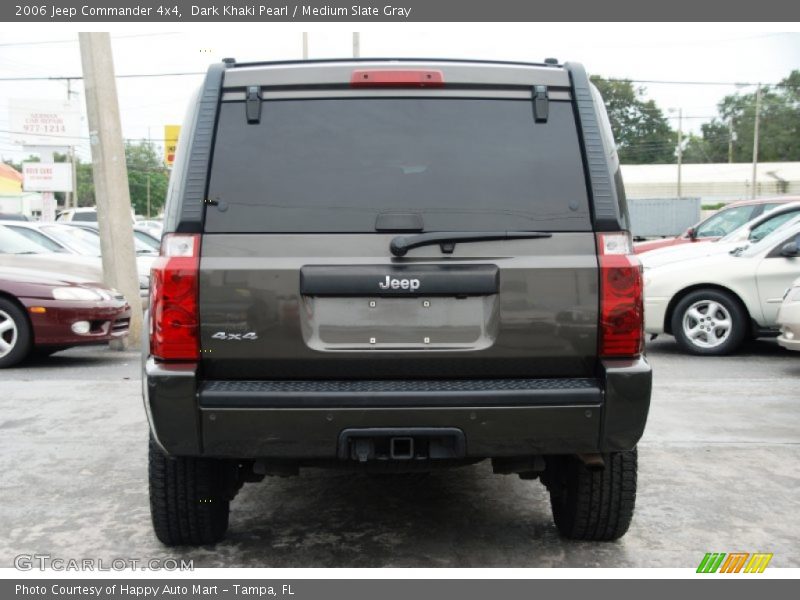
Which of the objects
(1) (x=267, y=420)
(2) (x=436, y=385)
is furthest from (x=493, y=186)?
(1) (x=267, y=420)

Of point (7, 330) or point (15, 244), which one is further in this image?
point (15, 244)

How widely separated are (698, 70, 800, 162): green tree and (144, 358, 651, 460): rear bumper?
300ft

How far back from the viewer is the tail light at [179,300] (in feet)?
11.3

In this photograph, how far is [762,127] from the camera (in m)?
92.2

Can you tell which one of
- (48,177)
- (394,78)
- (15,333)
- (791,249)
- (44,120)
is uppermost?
(44,120)

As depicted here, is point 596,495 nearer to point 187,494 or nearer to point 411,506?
point 411,506

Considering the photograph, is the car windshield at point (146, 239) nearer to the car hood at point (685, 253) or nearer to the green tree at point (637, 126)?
the car hood at point (685, 253)

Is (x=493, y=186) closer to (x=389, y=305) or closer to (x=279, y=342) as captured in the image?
(x=389, y=305)

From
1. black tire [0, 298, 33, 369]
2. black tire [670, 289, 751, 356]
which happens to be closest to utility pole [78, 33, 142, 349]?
black tire [0, 298, 33, 369]

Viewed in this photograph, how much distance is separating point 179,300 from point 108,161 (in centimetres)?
791

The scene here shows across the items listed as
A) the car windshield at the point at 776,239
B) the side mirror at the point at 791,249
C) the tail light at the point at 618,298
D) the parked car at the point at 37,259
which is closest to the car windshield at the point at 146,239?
the parked car at the point at 37,259

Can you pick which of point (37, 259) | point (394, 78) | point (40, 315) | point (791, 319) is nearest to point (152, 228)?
point (37, 259)

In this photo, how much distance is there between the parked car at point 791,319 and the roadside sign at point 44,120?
5496cm

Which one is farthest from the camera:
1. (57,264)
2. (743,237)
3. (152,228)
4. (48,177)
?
(48,177)
